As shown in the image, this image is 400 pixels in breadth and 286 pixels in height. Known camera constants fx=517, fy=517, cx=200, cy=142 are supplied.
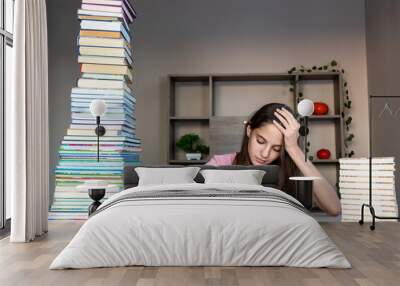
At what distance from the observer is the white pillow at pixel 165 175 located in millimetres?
4797

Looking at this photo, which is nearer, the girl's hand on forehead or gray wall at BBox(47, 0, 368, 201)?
the girl's hand on forehead

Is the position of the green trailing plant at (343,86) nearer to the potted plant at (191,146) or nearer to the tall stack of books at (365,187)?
the tall stack of books at (365,187)

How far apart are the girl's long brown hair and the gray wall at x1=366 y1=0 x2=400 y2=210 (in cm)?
118

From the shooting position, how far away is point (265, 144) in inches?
218

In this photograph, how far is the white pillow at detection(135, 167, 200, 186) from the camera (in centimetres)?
480

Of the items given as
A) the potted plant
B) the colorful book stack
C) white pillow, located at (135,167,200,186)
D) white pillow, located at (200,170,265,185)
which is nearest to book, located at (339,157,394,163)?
white pillow, located at (200,170,265,185)

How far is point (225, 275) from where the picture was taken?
3.00m

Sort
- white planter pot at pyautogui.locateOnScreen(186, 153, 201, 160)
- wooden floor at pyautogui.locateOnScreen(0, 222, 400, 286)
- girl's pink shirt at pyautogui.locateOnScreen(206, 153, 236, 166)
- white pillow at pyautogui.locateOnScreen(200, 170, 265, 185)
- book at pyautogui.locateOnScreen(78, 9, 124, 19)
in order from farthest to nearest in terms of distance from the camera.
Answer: white planter pot at pyautogui.locateOnScreen(186, 153, 201, 160)
girl's pink shirt at pyautogui.locateOnScreen(206, 153, 236, 166)
book at pyautogui.locateOnScreen(78, 9, 124, 19)
white pillow at pyautogui.locateOnScreen(200, 170, 265, 185)
wooden floor at pyautogui.locateOnScreen(0, 222, 400, 286)

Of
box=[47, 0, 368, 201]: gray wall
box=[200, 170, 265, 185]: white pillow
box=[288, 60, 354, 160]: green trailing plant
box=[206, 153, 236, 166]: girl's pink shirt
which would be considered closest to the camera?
box=[200, 170, 265, 185]: white pillow

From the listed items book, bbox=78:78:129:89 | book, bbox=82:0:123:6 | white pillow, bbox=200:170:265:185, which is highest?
book, bbox=82:0:123:6

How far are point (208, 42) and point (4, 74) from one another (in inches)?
103

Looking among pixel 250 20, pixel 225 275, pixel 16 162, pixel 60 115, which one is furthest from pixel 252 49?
pixel 225 275

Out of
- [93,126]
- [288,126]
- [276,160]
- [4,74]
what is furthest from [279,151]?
[4,74]

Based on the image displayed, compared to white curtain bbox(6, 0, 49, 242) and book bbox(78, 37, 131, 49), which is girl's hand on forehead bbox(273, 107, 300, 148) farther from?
white curtain bbox(6, 0, 49, 242)
